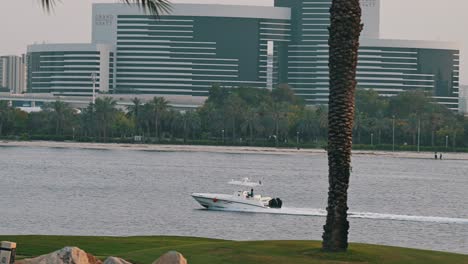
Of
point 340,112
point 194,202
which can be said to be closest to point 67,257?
point 340,112

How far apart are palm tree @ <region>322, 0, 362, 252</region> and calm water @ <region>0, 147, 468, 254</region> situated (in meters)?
34.0

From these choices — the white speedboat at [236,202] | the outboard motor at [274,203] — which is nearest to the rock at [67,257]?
the white speedboat at [236,202]

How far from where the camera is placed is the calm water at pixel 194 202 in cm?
6800

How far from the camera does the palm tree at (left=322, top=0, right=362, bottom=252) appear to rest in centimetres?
2753

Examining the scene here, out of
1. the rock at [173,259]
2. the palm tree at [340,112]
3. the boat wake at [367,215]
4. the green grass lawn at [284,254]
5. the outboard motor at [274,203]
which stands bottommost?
the boat wake at [367,215]

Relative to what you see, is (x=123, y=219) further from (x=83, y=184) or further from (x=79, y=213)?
(x=83, y=184)

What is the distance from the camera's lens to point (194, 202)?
306 feet

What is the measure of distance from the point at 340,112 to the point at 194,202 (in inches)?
2608

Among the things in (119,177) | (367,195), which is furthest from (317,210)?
(119,177)

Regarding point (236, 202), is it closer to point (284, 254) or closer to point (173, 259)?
point (284, 254)

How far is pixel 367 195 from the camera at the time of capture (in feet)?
379

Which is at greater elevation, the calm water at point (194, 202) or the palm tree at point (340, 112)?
the palm tree at point (340, 112)

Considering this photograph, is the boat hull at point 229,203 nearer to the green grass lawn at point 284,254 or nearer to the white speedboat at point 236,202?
the white speedboat at point 236,202

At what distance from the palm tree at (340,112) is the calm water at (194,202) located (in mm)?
33955
